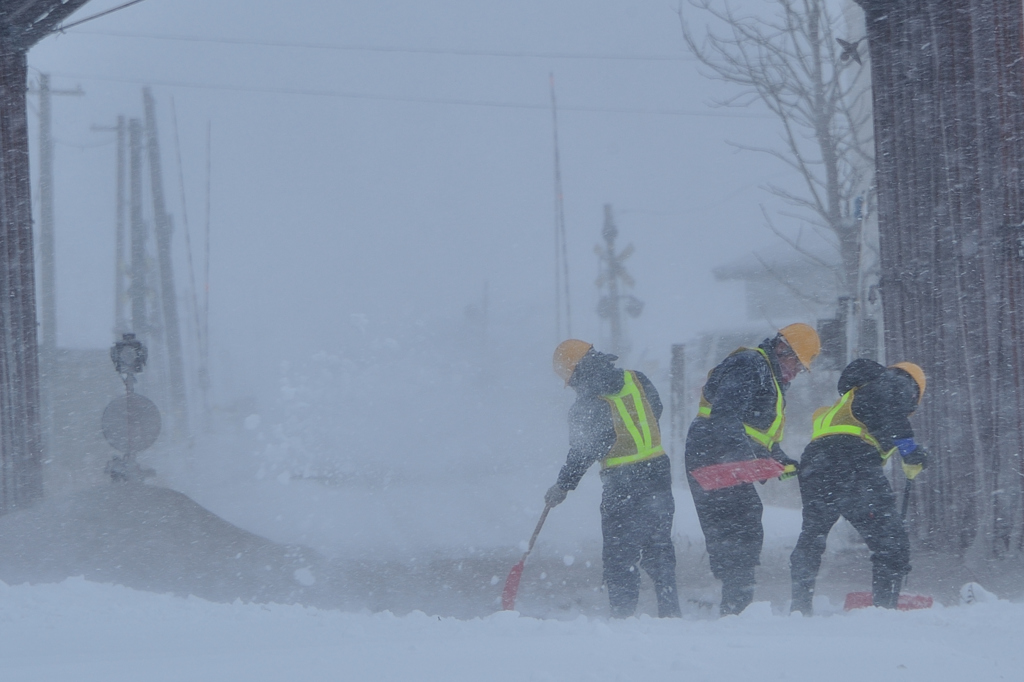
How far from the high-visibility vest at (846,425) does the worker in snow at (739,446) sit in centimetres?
24

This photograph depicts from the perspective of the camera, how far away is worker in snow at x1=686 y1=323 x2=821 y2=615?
13.8ft

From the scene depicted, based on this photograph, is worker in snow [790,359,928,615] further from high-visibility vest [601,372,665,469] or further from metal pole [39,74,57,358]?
metal pole [39,74,57,358]

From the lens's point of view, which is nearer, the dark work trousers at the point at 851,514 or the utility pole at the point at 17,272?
the dark work trousers at the point at 851,514

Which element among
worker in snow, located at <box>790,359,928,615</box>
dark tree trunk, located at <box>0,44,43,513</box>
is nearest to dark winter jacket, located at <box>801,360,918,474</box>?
worker in snow, located at <box>790,359,928,615</box>

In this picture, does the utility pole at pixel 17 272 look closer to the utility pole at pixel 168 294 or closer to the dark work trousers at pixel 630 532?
the dark work trousers at pixel 630 532

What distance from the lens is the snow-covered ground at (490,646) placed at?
264 centimetres

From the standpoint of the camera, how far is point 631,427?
4422 mm

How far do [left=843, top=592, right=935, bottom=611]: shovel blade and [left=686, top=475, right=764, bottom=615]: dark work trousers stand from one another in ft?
1.87

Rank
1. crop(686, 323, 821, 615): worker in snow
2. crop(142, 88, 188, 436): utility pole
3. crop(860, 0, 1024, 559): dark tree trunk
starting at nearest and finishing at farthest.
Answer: crop(686, 323, 821, 615): worker in snow → crop(860, 0, 1024, 559): dark tree trunk → crop(142, 88, 188, 436): utility pole

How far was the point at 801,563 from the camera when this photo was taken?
438 centimetres

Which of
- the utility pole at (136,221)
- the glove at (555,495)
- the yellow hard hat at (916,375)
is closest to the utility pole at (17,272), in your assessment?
the glove at (555,495)

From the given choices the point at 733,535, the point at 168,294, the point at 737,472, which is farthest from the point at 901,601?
the point at 168,294

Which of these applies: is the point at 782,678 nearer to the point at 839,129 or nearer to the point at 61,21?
the point at 61,21

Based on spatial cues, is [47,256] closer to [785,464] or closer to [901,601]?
[785,464]
